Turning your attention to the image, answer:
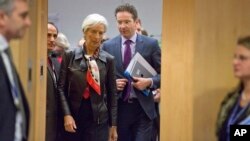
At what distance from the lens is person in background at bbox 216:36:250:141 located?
4.56 ft

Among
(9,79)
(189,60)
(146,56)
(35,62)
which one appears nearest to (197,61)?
(189,60)

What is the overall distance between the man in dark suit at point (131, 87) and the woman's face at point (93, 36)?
0.89 ft

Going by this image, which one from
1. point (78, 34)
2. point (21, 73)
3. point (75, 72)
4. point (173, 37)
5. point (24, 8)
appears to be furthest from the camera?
point (78, 34)

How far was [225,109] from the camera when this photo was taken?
4.85 feet

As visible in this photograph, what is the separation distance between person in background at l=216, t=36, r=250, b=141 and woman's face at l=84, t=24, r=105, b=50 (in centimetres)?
91

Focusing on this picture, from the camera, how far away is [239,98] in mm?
1422

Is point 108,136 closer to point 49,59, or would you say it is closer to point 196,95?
point 49,59

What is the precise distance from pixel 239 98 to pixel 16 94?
0.69 m

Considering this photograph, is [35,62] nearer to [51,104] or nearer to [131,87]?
[51,104]

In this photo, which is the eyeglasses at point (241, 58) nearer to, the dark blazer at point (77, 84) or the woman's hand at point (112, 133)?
the dark blazer at point (77, 84)

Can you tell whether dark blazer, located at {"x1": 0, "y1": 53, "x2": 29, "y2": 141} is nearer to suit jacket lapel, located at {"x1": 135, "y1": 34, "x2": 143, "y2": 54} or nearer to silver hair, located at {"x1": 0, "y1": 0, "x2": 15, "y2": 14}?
silver hair, located at {"x1": 0, "y1": 0, "x2": 15, "y2": 14}

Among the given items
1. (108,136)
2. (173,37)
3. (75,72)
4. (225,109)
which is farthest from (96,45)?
(225,109)

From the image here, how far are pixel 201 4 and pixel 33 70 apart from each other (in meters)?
0.69

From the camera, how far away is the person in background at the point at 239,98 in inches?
54.7
